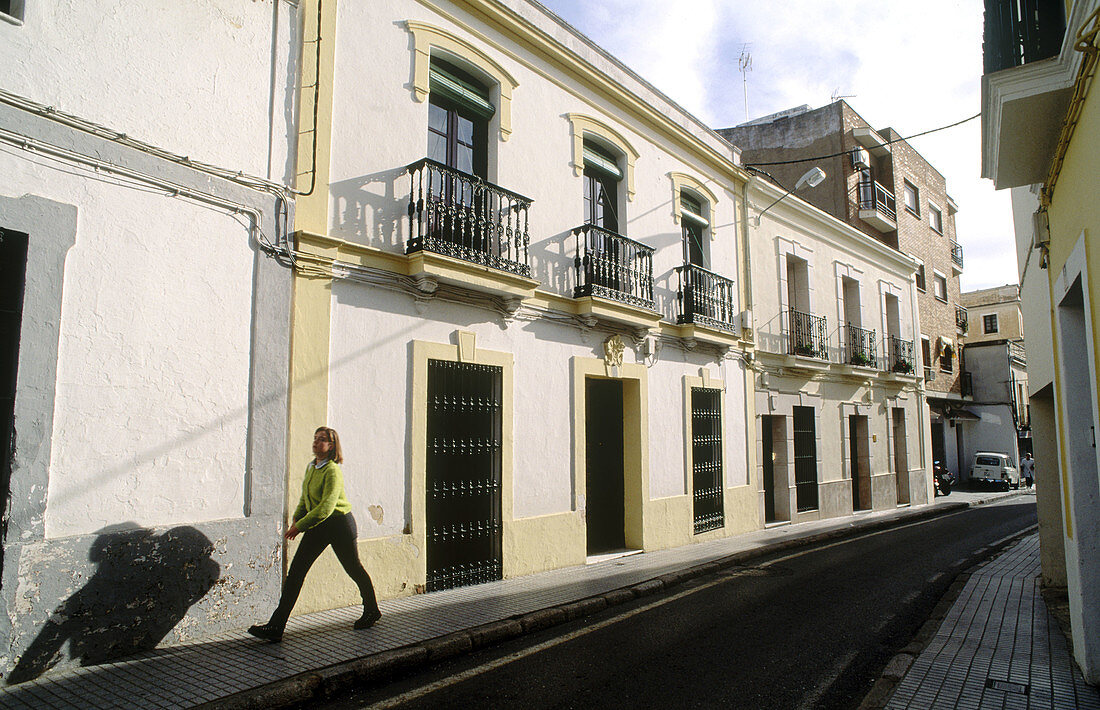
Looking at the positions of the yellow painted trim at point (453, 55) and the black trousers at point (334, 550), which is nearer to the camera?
the black trousers at point (334, 550)

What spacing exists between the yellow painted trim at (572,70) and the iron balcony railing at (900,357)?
9.40 meters

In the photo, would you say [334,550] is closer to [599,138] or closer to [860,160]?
[599,138]

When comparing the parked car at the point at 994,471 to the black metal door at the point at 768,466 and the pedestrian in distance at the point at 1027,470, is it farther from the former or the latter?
the black metal door at the point at 768,466

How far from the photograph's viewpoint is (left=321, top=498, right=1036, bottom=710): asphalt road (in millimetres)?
4336

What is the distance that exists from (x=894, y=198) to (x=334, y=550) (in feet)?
74.2

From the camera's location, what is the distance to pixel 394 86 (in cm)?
757


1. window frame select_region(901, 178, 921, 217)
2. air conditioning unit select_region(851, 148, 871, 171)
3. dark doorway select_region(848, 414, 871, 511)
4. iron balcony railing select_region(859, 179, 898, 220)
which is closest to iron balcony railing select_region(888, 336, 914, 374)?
dark doorway select_region(848, 414, 871, 511)

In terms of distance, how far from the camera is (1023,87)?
4.56 meters

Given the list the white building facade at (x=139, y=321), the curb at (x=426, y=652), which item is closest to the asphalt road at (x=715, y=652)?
the curb at (x=426, y=652)

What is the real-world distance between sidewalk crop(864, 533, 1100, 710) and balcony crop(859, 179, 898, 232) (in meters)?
15.6

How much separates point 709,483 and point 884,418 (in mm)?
9049

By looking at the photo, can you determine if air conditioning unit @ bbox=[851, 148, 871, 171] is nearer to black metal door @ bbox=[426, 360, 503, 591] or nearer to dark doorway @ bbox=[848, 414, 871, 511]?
dark doorway @ bbox=[848, 414, 871, 511]

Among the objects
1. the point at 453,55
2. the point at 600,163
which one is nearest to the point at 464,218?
the point at 453,55

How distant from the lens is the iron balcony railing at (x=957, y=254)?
1111 inches
